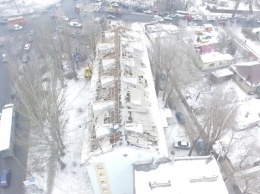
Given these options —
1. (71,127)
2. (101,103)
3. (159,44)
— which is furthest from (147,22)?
(101,103)

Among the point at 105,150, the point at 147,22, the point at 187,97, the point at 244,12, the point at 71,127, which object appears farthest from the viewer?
the point at 244,12

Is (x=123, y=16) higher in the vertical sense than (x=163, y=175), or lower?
higher

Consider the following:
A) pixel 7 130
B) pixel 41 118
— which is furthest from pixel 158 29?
pixel 7 130

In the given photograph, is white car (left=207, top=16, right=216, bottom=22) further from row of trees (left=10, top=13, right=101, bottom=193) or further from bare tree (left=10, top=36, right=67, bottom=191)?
bare tree (left=10, top=36, right=67, bottom=191)

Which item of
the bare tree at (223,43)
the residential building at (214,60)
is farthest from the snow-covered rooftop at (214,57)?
the bare tree at (223,43)

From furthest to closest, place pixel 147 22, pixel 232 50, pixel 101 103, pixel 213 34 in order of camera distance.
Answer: pixel 147 22 < pixel 213 34 < pixel 232 50 < pixel 101 103

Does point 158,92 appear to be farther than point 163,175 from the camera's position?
Yes

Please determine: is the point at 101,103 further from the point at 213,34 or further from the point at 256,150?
the point at 213,34
